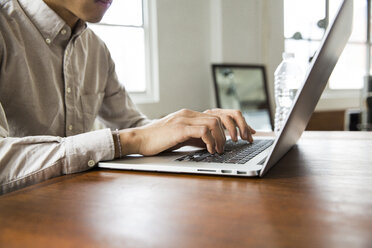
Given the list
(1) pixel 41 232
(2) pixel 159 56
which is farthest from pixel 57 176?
(2) pixel 159 56

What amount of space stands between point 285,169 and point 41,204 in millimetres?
380

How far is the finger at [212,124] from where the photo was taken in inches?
27.6

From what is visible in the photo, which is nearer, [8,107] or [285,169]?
[285,169]

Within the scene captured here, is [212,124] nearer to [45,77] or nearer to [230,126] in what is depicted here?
[230,126]

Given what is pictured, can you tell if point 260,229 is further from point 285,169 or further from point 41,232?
point 285,169

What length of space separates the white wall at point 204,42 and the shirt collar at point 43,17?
1978mm

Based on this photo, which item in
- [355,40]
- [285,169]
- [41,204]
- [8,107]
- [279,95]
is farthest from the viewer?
[355,40]

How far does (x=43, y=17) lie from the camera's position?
0.99 m

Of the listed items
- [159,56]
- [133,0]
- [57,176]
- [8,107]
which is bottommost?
[57,176]

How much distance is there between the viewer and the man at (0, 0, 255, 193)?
2.11ft

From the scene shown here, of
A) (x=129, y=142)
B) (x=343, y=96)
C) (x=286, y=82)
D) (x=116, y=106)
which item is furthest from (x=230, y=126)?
(x=343, y=96)

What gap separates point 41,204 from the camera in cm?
44

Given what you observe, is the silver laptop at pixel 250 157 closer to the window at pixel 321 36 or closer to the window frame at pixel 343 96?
the window at pixel 321 36

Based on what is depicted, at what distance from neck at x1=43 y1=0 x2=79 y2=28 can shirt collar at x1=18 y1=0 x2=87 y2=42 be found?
0.05 m
